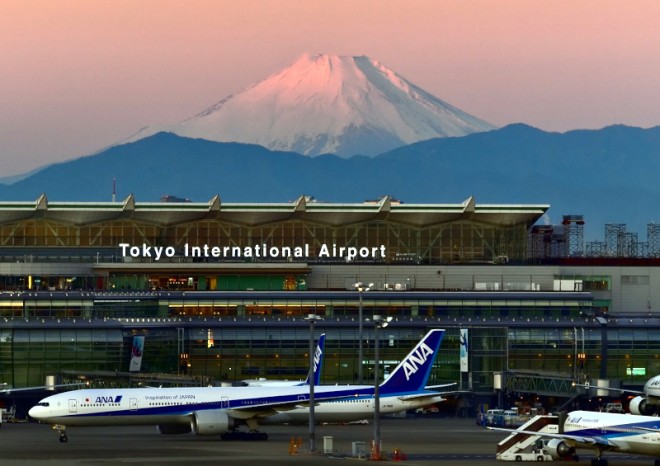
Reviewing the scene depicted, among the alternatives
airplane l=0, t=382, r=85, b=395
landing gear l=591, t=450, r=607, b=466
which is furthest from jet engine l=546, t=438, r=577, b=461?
airplane l=0, t=382, r=85, b=395

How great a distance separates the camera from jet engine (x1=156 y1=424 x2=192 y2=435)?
143 metres

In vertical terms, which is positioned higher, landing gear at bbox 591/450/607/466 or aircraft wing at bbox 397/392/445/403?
aircraft wing at bbox 397/392/445/403

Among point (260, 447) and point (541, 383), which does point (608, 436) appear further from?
point (541, 383)

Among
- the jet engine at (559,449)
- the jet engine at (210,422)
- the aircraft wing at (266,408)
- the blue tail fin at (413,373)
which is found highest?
the blue tail fin at (413,373)

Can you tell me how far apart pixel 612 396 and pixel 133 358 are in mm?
58517

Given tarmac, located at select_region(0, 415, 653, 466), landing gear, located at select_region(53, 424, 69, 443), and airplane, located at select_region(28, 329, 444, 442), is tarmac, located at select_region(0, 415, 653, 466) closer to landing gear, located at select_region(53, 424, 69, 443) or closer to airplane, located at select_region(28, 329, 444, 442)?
landing gear, located at select_region(53, 424, 69, 443)

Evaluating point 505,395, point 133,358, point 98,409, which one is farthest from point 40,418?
point 505,395

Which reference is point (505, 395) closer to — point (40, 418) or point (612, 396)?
point (612, 396)

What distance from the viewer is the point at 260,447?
133 metres

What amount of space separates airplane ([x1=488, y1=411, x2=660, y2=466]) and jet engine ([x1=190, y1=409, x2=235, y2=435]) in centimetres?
3073

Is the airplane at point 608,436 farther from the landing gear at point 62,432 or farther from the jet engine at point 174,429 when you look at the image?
the landing gear at point 62,432

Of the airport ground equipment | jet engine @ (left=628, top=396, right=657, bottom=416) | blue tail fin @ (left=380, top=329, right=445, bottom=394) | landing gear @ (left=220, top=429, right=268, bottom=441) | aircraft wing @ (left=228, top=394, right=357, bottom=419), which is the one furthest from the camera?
jet engine @ (left=628, top=396, right=657, bottom=416)

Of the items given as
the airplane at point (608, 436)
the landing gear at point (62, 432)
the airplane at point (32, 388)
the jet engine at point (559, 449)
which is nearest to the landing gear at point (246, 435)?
the landing gear at point (62, 432)

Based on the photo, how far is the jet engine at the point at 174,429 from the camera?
142750mm
